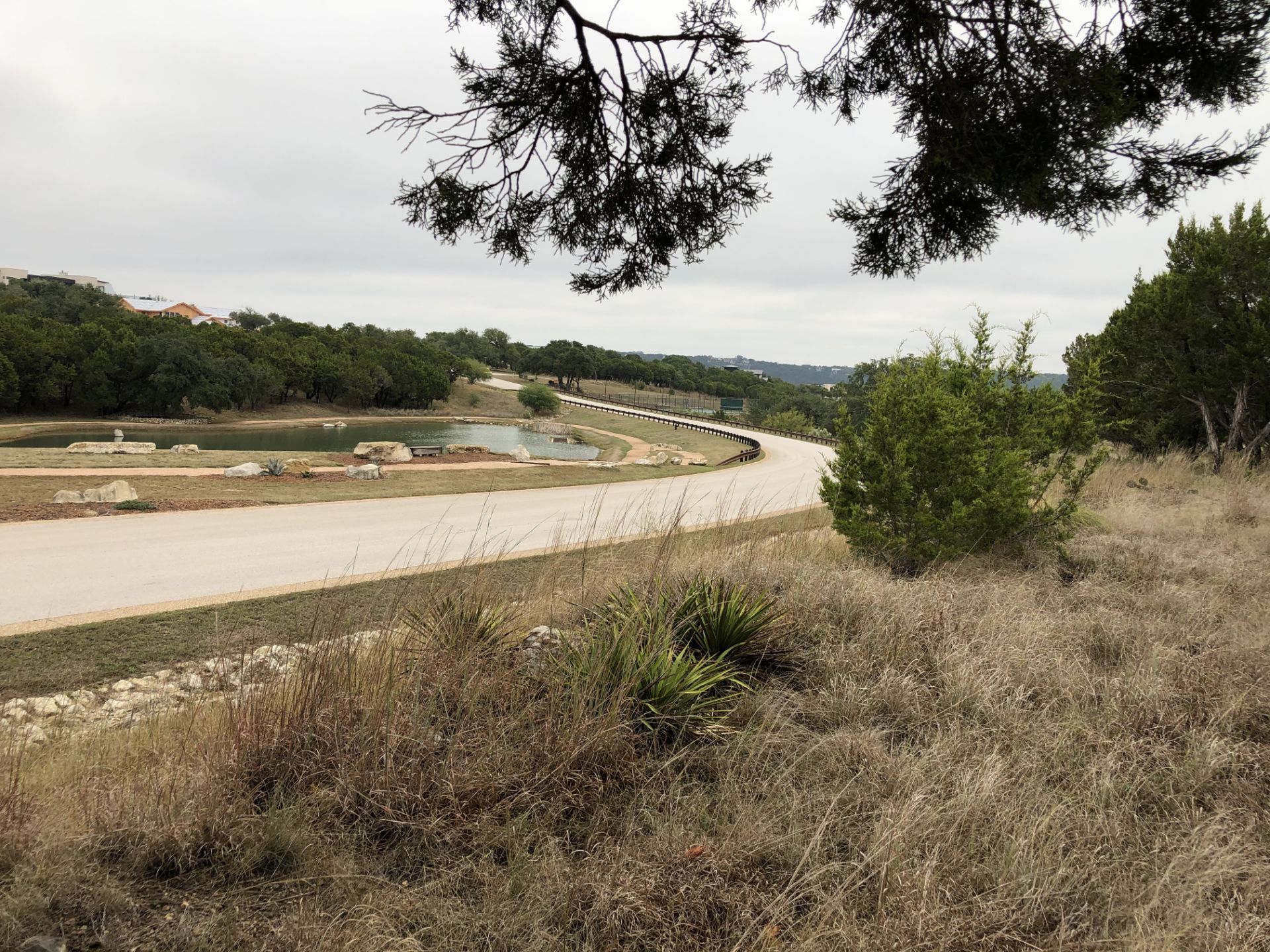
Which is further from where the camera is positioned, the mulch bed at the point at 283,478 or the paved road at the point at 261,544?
the mulch bed at the point at 283,478

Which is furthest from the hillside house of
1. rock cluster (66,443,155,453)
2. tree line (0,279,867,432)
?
rock cluster (66,443,155,453)

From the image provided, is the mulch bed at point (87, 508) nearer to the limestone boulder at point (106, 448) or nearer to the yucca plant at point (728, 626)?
the limestone boulder at point (106, 448)

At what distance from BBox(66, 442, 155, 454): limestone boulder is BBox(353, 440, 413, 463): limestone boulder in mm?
6291

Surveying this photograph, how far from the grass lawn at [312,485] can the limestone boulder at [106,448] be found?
7018mm

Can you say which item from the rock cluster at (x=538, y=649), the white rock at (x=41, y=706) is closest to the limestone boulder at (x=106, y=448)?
the white rock at (x=41, y=706)

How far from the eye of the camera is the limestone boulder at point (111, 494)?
1275 cm

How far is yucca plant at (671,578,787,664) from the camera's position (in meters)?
4.32

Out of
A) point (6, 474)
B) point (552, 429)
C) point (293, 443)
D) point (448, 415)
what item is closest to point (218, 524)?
point (6, 474)

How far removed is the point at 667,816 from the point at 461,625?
1566mm

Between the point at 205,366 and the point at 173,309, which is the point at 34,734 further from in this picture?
the point at 173,309

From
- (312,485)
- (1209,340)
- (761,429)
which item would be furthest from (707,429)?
(312,485)

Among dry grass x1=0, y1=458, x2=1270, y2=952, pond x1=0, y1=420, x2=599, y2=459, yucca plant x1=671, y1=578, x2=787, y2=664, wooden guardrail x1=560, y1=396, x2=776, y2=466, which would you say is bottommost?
pond x1=0, y1=420, x2=599, y2=459

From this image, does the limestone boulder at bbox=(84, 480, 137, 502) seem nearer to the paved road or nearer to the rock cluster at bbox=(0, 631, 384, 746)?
the paved road

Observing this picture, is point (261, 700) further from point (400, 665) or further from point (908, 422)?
point (908, 422)
